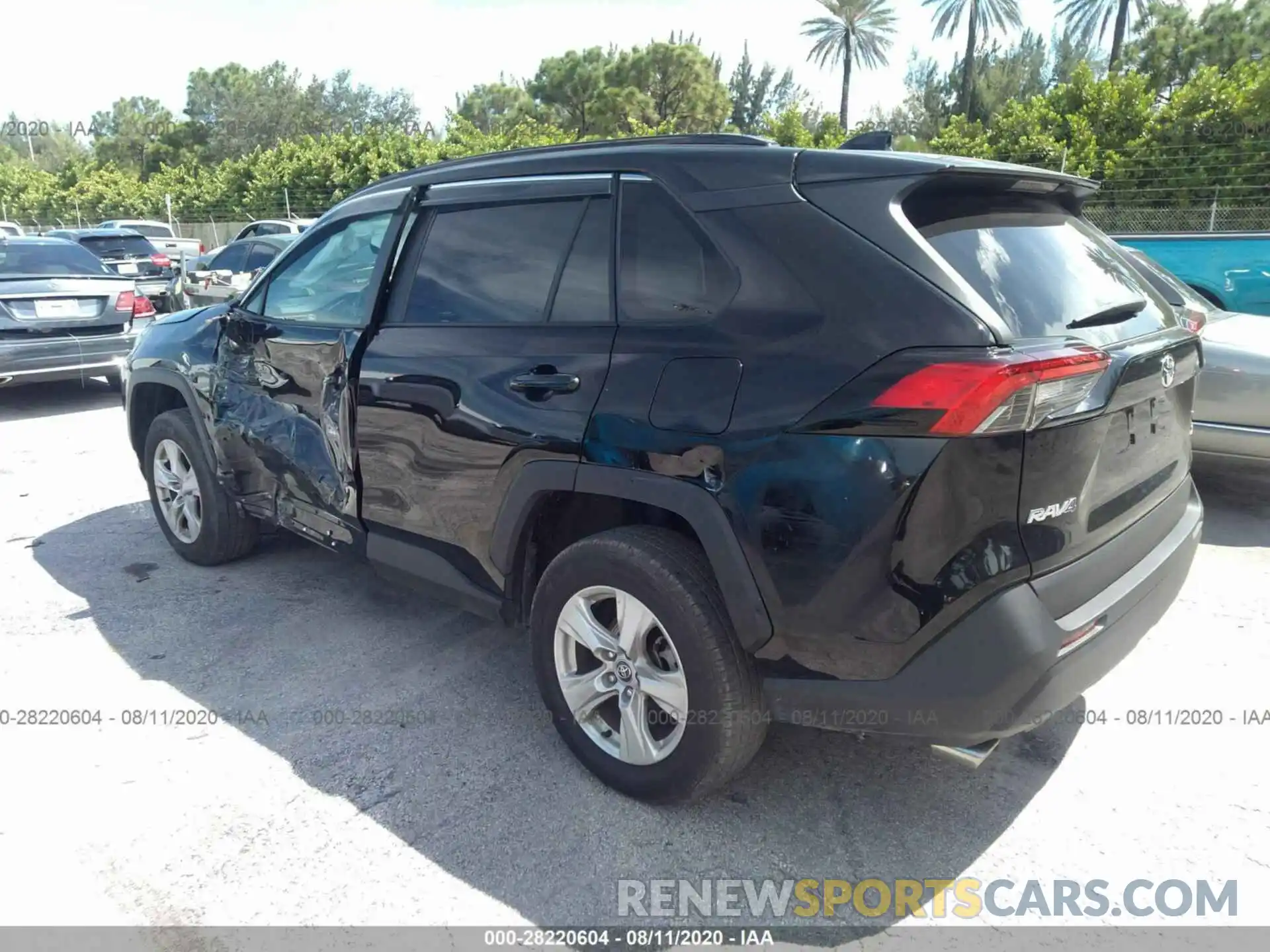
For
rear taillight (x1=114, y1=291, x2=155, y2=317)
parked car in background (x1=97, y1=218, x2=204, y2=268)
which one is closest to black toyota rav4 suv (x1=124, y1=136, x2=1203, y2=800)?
rear taillight (x1=114, y1=291, x2=155, y2=317)

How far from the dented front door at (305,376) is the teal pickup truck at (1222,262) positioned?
5.08m

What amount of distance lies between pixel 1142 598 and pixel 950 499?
89 cm

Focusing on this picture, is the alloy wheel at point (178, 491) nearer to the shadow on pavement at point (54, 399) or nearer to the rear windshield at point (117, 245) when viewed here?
the shadow on pavement at point (54, 399)

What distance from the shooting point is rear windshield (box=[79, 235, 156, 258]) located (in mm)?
16766

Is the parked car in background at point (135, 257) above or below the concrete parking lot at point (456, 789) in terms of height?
above

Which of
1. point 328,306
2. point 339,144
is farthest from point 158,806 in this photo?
point 339,144

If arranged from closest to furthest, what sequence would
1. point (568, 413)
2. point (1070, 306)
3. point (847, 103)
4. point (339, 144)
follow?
point (1070, 306) → point (568, 413) → point (339, 144) → point (847, 103)

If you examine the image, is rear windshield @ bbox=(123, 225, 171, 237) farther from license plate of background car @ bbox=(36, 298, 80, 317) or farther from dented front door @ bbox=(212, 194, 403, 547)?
dented front door @ bbox=(212, 194, 403, 547)

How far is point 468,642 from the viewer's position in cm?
394

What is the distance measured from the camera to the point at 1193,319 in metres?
3.28

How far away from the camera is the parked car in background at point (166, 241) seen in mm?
20284

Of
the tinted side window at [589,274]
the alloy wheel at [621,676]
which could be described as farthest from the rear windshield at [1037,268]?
the alloy wheel at [621,676]

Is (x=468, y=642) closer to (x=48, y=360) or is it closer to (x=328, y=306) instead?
(x=328, y=306)

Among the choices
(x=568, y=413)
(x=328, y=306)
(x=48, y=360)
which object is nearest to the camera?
(x=568, y=413)
